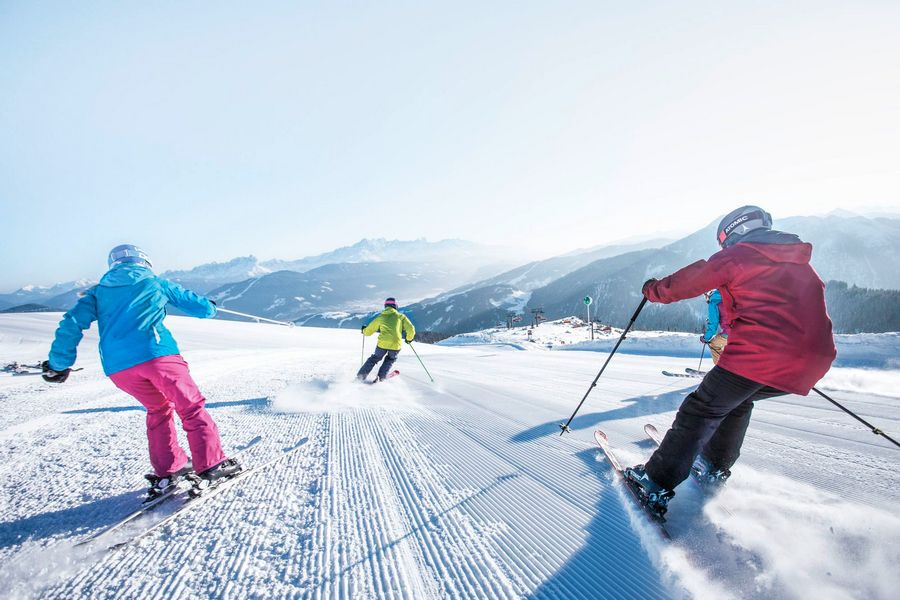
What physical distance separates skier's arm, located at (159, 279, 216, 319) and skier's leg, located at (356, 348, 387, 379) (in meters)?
3.74

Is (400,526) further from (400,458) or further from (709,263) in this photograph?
(709,263)

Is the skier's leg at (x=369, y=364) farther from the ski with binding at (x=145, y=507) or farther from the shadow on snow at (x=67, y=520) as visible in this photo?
the shadow on snow at (x=67, y=520)

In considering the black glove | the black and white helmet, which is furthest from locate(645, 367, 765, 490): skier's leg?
the black glove

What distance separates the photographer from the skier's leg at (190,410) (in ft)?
8.82

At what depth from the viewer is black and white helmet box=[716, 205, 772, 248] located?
8.27 feet

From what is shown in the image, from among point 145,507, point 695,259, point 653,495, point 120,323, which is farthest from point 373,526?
point 695,259

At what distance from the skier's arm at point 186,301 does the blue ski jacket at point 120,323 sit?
14 centimetres

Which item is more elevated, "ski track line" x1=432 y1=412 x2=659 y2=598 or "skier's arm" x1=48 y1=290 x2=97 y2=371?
"skier's arm" x1=48 y1=290 x2=97 y2=371

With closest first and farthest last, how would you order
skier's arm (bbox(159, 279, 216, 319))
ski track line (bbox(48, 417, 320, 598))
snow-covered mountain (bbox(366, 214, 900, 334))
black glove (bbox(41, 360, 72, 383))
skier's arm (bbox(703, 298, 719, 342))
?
ski track line (bbox(48, 417, 320, 598)) < black glove (bbox(41, 360, 72, 383)) < skier's arm (bbox(159, 279, 216, 319)) < skier's arm (bbox(703, 298, 719, 342)) < snow-covered mountain (bbox(366, 214, 900, 334))

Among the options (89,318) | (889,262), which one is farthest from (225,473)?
(889,262)

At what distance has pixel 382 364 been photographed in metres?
7.11

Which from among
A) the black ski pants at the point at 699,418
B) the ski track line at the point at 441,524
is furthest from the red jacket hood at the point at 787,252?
the ski track line at the point at 441,524

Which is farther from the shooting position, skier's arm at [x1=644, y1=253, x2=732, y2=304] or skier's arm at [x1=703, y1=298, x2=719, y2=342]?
skier's arm at [x1=703, y1=298, x2=719, y2=342]

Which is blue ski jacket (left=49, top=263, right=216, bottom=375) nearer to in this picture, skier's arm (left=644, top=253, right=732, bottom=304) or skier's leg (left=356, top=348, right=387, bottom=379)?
skier's arm (left=644, top=253, right=732, bottom=304)
